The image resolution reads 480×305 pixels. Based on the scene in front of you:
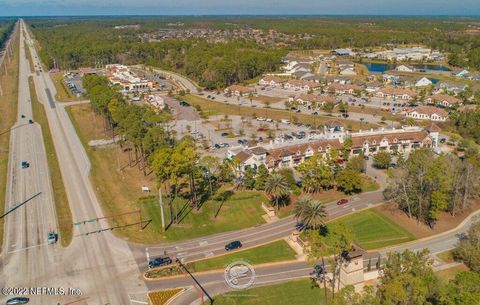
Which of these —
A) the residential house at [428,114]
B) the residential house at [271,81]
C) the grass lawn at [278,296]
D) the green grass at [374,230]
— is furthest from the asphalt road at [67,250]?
the residential house at [271,81]

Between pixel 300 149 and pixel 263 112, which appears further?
pixel 263 112

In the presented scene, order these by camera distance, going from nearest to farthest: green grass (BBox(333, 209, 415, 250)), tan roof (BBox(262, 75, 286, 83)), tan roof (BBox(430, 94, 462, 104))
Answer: green grass (BBox(333, 209, 415, 250)) < tan roof (BBox(430, 94, 462, 104)) < tan roof (BBox(262, 75, 286, 83))

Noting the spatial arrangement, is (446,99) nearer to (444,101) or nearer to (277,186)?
(444,101)

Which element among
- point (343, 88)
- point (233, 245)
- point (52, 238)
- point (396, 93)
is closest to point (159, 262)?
point (233, 245)

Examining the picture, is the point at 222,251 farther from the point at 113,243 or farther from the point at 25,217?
the point at 25,217

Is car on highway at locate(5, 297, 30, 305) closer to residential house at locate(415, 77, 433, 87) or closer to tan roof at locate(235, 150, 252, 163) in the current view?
tan roof at locate(235, 150, 252, 163)

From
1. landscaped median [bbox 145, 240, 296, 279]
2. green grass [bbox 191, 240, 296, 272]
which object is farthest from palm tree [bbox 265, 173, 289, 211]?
green grass [bbox 191, 240, 296, 272]
